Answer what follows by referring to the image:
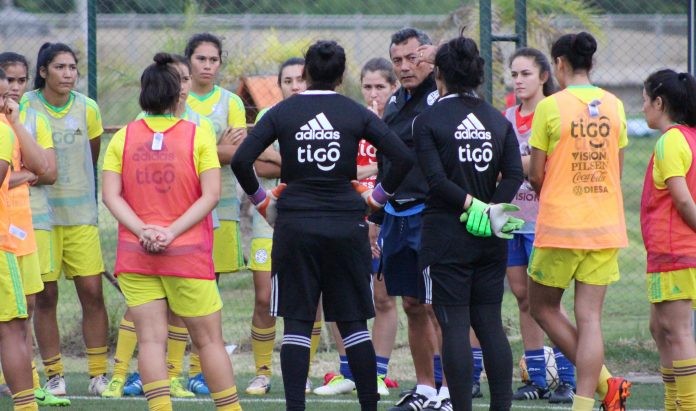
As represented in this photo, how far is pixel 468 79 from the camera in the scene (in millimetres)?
6035

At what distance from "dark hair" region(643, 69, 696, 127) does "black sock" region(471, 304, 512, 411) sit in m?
1.41

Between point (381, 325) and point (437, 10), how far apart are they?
1260cm

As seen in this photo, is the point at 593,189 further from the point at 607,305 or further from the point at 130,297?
the point at 607,305

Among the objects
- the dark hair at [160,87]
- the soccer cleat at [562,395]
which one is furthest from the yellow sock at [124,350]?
the soccer cleat at [562,395]

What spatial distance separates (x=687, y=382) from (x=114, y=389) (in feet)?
Answer: 11.4

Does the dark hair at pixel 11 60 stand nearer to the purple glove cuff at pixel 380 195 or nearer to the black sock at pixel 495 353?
the purple glove cuff at pixel 380 195

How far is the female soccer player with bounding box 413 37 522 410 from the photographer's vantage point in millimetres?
5891

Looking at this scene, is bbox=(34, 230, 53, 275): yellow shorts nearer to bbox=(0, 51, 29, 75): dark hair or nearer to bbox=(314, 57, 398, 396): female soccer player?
bbox=(0, 51, 29, 75): dark hair

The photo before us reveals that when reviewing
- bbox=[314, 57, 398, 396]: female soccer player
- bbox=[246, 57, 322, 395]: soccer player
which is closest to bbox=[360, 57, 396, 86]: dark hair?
bbox=[314, 57, 398, 396]: female soccer player

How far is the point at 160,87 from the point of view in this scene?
5930mm

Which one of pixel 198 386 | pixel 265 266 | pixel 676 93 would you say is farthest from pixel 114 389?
pixel 676 93

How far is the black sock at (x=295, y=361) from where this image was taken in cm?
587

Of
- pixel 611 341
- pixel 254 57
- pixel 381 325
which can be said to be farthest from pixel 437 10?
pixel 381 325

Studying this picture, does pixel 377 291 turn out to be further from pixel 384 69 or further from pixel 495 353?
pixel 495 353
